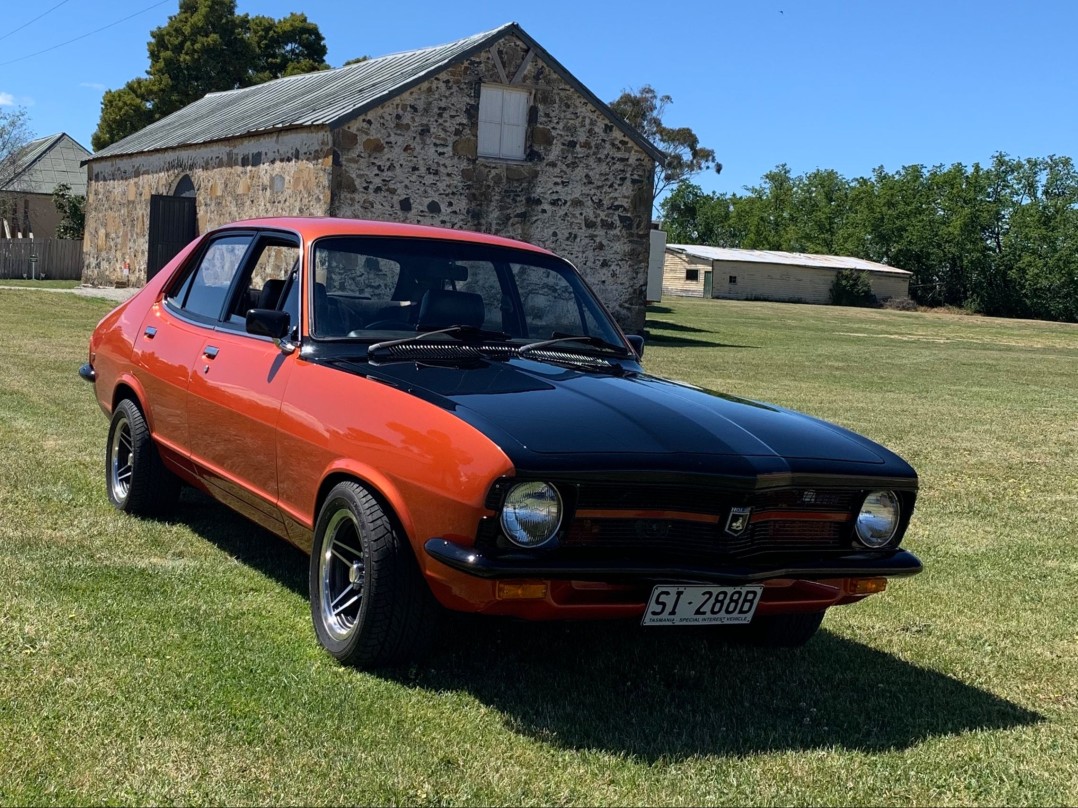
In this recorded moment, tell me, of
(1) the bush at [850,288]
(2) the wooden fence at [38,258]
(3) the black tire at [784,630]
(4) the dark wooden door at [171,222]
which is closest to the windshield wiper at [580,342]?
(3) the black tire at [784,630]

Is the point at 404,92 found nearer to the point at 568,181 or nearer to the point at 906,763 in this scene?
the point at 568,181

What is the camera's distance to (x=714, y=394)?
17.4 ft

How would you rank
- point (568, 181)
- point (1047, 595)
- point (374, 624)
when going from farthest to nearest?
point (568, 181), point (1047, 595), point (374, 624)

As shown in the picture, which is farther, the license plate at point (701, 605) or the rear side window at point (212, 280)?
the rear side window at point (212, 280)

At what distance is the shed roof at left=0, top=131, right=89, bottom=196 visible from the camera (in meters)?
51.7

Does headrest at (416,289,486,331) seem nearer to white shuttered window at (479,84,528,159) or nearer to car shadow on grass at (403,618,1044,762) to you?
car shadow on grass at (403,618,1044,762)

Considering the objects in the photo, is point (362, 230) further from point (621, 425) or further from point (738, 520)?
point (738, 520)

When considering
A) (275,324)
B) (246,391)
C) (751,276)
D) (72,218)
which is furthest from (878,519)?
(751,276)

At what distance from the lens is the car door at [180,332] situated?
19.9 ft

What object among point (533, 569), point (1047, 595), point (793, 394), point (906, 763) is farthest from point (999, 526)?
point (793, 394)

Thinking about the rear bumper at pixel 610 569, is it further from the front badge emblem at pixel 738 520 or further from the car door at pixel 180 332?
the car door at pixel 180 332

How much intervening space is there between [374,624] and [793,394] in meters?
13.0

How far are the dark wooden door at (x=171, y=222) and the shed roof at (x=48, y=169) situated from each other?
26762 mm

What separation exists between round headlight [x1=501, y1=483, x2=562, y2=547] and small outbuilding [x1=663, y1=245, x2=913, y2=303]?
6900cm
